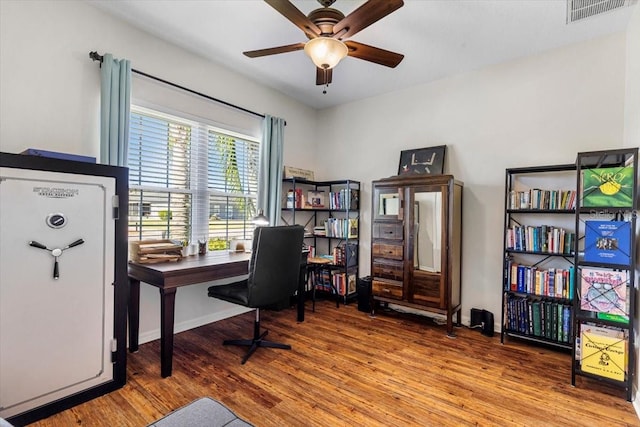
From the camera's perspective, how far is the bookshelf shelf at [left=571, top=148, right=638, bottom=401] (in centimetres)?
202

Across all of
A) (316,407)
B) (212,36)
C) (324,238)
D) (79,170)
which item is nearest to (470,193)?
(324,238)

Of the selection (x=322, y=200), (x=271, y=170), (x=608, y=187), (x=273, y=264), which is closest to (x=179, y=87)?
(x=271, y=170)

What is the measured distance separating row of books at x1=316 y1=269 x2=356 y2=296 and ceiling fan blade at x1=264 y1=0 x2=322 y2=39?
279 centimetres

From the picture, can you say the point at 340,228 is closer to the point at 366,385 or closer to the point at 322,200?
the point at 322,200

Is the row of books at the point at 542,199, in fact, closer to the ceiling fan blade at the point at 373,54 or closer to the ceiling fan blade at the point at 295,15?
the ceiling fan blade at the point at 373,54

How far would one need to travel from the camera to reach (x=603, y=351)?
2107mm

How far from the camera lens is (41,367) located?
5.80ft

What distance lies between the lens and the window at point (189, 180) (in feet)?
9.19

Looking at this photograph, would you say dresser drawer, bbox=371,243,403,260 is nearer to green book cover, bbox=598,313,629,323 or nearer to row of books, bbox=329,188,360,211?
row of books, bbox=329,188,360,211

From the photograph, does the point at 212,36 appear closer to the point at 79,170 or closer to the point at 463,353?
the point at 79,170

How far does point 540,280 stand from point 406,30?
2.44 meters

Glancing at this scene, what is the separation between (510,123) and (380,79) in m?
1.45

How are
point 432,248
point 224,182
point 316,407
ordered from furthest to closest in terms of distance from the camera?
point 224,182 < point 432,248 < point 316,407

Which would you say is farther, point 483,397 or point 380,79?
point 380,79
